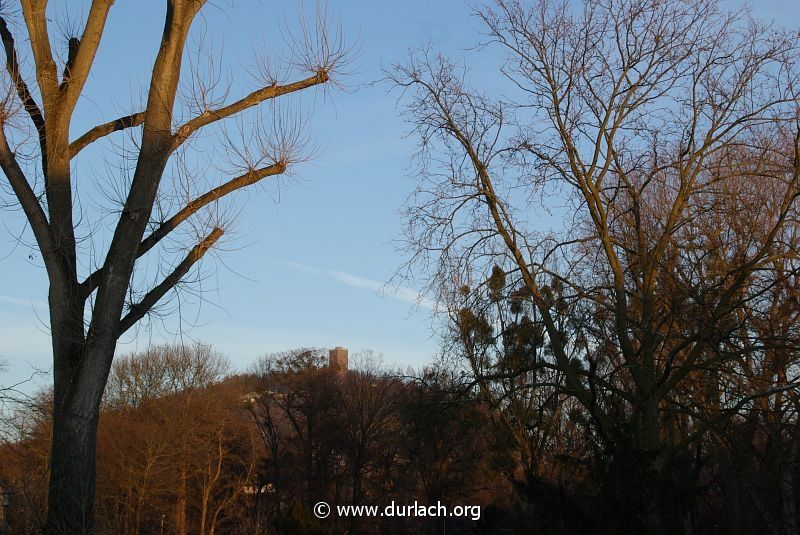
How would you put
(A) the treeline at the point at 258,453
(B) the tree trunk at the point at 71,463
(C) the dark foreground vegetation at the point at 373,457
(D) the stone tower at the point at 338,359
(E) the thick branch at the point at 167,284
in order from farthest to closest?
(D) the stone tower at the point at 338,359 → (A) the treeline at the point at 258,453 → (C) the dark foreground vegetation at the point at 373,457 → (E) the thick branch at the point at 167,284 → (B) the tree trunk at the point at 71,463

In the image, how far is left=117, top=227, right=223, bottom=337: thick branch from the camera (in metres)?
5.26

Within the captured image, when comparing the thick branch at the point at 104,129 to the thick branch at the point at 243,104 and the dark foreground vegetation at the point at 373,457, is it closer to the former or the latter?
the thick branch at the point at 243,104

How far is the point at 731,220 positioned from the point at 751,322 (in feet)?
5.23

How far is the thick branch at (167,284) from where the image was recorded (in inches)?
207

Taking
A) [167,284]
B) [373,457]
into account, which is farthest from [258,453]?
[167,284]

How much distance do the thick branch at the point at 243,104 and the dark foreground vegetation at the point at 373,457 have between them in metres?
2.97

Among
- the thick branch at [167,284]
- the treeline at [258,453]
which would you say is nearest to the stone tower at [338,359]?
the treeline at [258,453]

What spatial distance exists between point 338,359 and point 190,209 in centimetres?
4406

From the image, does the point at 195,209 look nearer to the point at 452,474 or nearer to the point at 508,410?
the point at 508,410

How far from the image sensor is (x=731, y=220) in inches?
473

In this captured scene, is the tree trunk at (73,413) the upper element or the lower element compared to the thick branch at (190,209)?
lower

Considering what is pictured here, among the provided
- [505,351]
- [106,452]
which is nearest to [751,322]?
[505,351]

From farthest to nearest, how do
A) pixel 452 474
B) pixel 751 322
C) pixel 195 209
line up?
pixel 452 474, pixel 751 322, pixel 195 209

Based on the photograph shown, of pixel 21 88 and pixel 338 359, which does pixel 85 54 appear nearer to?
pixel 21 88
